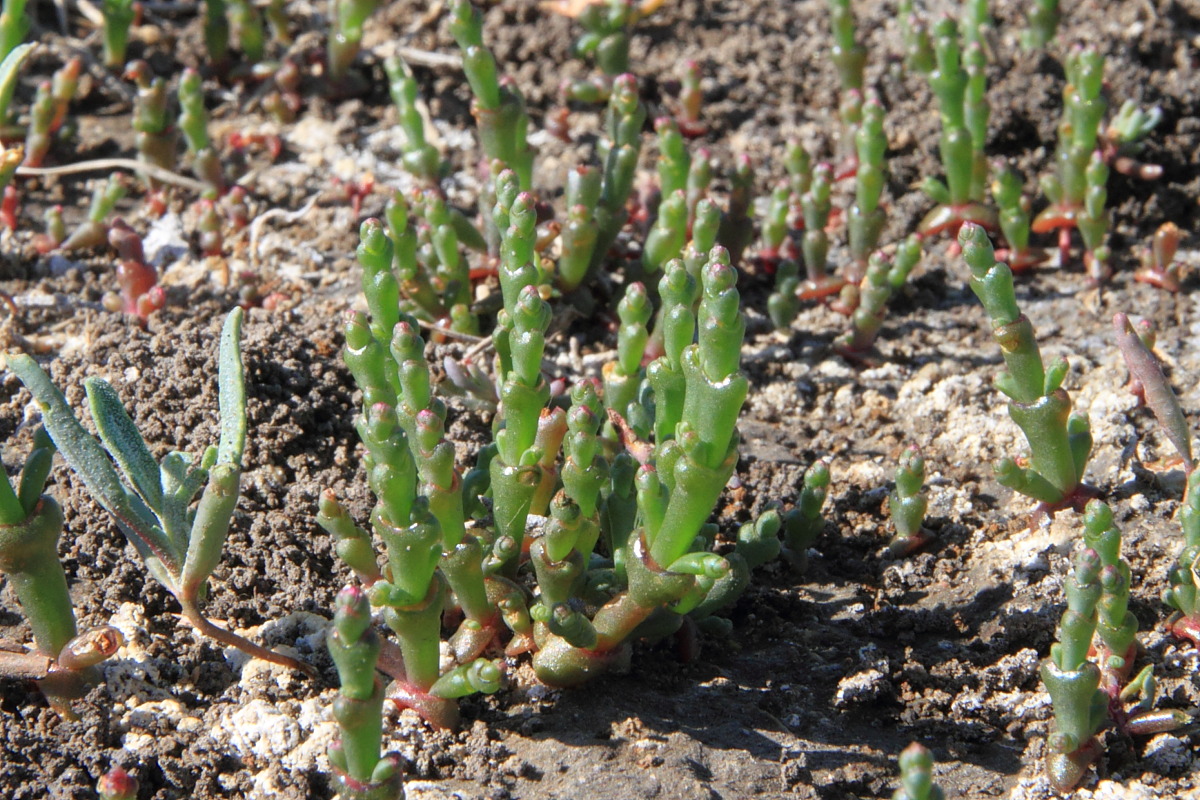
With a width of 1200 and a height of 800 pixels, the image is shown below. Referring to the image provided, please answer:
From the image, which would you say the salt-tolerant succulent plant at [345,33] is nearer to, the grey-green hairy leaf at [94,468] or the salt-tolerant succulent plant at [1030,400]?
the grey-green hairy leaf at [94,468]

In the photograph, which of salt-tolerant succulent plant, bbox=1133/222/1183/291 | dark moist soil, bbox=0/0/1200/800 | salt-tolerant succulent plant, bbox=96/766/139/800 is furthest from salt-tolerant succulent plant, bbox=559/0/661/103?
salt-tolerant succulent plant, bbox=96/766/139/800

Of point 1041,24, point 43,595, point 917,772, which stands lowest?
point 917,772

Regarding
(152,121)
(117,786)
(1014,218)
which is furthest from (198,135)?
(1014,218)

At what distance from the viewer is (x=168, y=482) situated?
250 cm

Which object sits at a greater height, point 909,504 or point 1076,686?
point 909,504

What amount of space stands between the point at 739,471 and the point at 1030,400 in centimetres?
78

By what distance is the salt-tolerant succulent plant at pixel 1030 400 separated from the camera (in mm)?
2635

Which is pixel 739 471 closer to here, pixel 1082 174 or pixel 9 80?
pixel 1082 174

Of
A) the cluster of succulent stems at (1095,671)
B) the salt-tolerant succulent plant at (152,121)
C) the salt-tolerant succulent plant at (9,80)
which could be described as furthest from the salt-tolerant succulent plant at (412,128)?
the cluster of succulent stems at (1095,671)

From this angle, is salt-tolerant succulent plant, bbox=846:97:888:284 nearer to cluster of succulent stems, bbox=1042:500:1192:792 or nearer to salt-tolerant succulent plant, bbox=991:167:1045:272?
salt-tolerant succulent plant, bbox=991:167:1045:272

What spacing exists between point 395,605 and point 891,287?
201 cm

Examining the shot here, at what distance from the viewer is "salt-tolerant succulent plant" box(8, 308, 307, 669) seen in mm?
2391

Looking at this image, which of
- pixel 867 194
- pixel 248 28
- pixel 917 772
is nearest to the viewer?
pixel 917 772

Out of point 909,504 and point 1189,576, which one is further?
point 909,504
